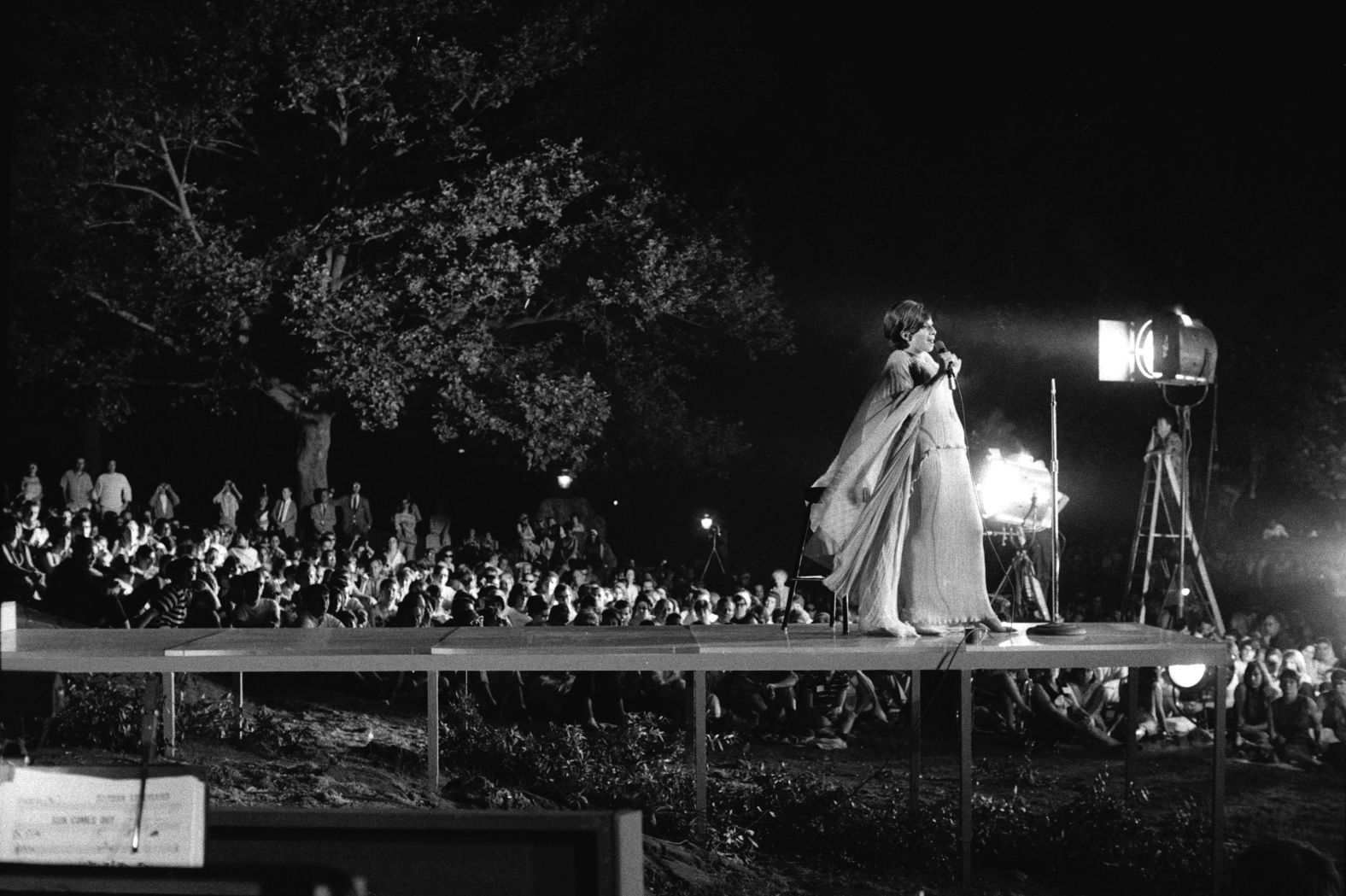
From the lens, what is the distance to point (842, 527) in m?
7.29

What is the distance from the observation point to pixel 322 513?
18.8 meters

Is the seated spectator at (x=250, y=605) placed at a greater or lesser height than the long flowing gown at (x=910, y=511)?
lesser

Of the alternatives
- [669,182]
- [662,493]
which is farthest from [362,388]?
[662,493]

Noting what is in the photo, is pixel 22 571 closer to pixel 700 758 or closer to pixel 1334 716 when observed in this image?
pixel 700 758

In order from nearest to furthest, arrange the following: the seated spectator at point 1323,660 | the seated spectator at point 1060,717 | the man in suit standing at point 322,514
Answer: the seated spectator at point 1060,717, the seated spectator at point 1323,660, the man in suit standing at point 322,514

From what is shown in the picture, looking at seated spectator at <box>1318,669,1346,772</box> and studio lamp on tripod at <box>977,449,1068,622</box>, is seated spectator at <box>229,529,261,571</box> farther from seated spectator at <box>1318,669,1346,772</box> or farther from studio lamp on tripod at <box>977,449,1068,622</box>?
seated spectator at <box>1318,669,1346,772</box>

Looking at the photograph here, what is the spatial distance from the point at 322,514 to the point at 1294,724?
12424 mm

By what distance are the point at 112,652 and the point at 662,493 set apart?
773 inches

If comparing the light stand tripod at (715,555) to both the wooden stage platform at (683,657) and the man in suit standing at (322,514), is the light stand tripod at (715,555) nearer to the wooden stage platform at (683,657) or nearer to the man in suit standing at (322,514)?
the man in suit standing at (322,514)

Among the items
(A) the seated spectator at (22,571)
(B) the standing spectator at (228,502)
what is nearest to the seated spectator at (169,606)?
(A) the seated spectator at (22,571)

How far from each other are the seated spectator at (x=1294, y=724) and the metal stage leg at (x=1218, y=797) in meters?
4.14

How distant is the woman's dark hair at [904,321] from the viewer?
292 inches

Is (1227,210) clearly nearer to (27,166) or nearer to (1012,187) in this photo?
(1012,187)

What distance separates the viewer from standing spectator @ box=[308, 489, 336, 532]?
18.7 metres
